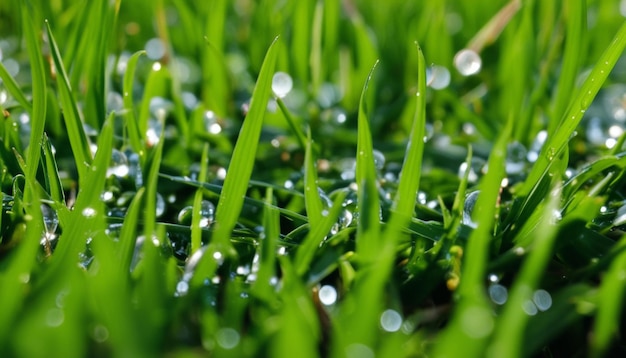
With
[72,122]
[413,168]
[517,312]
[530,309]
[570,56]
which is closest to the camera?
[517,312]

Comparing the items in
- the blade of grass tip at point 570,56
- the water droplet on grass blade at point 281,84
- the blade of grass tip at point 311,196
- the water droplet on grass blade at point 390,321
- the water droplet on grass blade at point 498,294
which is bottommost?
the water droplet on grass blade at point 390,321

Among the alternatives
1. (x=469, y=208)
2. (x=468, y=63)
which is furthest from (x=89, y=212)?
(x=468, y=63)

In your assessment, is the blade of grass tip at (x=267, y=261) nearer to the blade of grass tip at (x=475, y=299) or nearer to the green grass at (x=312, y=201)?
the green grass at (x=312, y=201)

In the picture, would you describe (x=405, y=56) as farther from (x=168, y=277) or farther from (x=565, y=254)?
(x=168, y=277)

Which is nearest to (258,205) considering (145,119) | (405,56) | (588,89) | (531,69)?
(145,119)

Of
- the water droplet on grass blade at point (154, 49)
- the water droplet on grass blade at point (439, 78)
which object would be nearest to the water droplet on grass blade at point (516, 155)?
the water droplet on grass blade at point (439, 78)

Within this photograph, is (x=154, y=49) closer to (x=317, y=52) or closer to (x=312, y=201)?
(x=317, y=52)

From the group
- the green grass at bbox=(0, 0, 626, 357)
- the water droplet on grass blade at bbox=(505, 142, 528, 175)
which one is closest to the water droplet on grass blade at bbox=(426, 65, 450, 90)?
the green grass at bbox=(0, 0, 626, 357)
